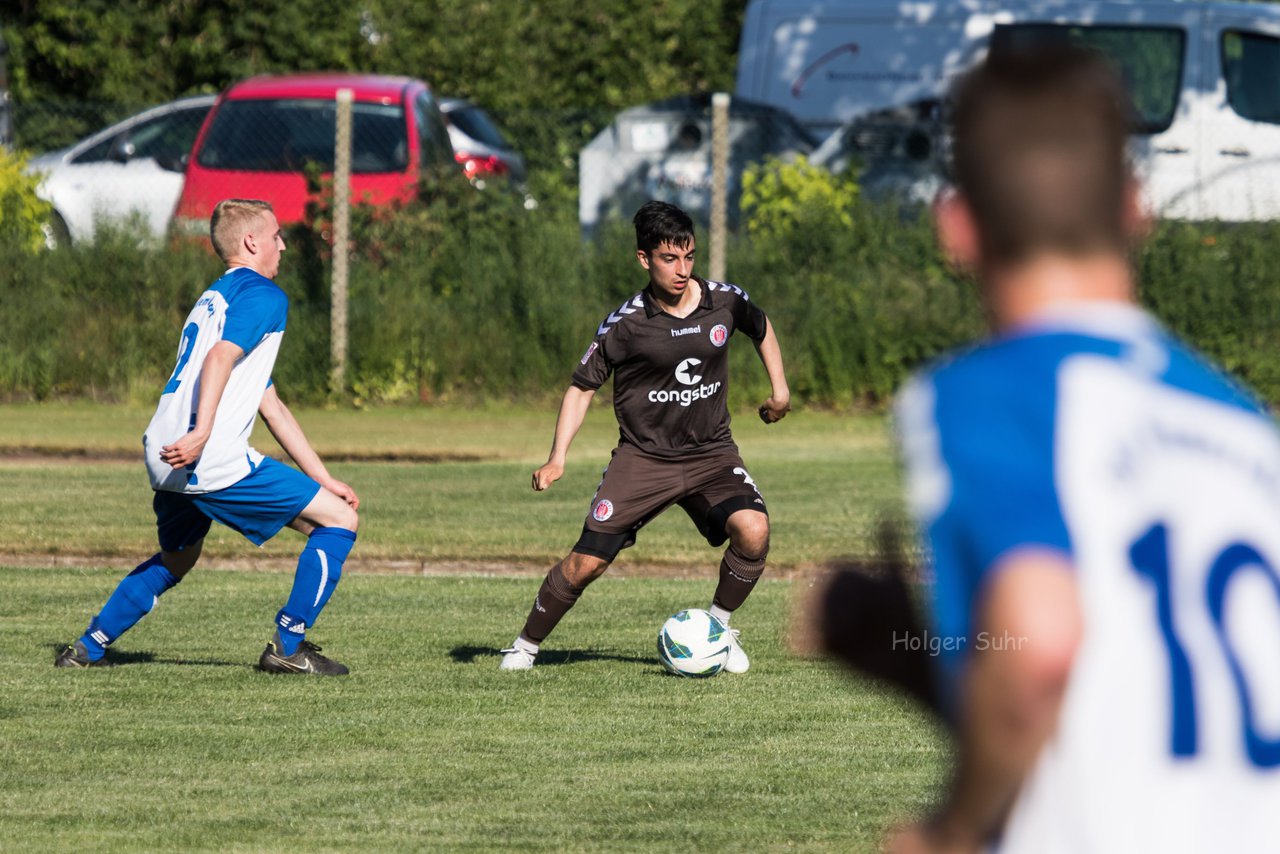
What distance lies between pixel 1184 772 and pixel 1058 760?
14cm

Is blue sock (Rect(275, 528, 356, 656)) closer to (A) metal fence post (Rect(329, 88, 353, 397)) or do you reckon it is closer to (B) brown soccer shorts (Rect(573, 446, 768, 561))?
(B) brown soccer shorts (Rect(573, 446, 768, 561))

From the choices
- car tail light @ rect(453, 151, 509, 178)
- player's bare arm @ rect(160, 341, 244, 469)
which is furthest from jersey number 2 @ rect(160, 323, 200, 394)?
car tail light @ rect(453, 151, 509, 178)

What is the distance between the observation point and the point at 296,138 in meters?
18.6

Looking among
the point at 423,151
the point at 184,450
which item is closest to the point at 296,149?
the point at 423,151

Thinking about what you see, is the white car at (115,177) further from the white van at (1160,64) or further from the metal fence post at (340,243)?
the white van at (1160,64)

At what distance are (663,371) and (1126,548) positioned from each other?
614 cm

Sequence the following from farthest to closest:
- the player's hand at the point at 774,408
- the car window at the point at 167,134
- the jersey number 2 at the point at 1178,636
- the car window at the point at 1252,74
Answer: the car window at the point at 167,134 < the car window at the point at 1252,74 < the player's hand at the point at 774,408 < the jersey number 2 at the point at 1178,636

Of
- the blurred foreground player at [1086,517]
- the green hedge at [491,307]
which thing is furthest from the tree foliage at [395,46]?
the blurred foreground player at [1086,517]

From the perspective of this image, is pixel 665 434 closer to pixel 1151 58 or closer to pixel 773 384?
pixel 773 384

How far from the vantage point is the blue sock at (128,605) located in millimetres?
7699

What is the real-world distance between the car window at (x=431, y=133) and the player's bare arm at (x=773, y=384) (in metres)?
10.4

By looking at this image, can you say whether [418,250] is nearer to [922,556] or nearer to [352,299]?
[352,299]

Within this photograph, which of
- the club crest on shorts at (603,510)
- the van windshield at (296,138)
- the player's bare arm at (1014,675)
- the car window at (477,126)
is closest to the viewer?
the player's bare arm at (1014,675)
